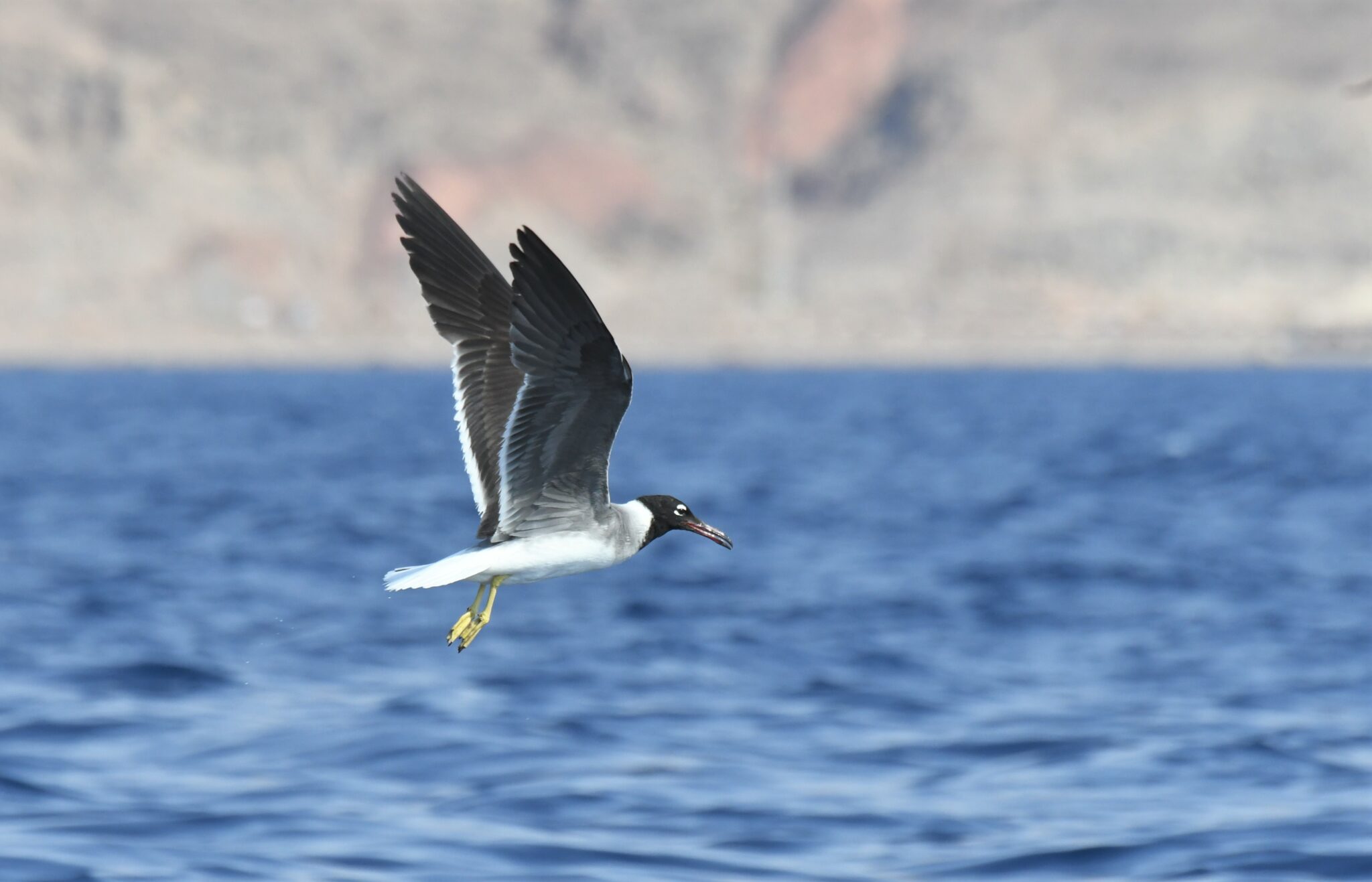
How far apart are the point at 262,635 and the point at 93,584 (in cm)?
501

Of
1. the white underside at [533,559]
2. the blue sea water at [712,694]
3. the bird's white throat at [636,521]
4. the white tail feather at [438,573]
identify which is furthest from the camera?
the blue sea water at [712,694]

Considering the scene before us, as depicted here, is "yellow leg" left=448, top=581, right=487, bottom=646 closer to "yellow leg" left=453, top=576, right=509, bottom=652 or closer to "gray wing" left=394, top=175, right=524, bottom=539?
"yellow leg" left=453, top=576, right=509, bottom=652

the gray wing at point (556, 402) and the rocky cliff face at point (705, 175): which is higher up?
the rocky cliff face at point (705, 175)

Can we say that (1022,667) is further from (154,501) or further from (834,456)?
(834,456)

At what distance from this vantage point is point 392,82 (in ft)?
528

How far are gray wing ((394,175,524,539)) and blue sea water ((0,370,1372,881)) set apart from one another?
3046mm

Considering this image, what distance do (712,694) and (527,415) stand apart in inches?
329

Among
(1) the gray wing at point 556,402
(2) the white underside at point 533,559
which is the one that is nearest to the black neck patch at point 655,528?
(2) the white underside at point 533,559

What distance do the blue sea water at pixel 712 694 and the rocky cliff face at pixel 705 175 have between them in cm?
10803

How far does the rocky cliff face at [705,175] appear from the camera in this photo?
479 ft

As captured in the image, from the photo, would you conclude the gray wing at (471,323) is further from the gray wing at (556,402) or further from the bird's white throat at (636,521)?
the bird's white throat at (636,521)

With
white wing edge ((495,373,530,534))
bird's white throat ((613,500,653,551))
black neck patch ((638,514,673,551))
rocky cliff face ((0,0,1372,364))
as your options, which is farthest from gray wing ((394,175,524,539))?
rocky cliff face ((0,0,1372,364))

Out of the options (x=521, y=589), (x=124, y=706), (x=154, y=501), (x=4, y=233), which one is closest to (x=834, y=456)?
(x=154, y=501)

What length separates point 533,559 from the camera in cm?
1062
